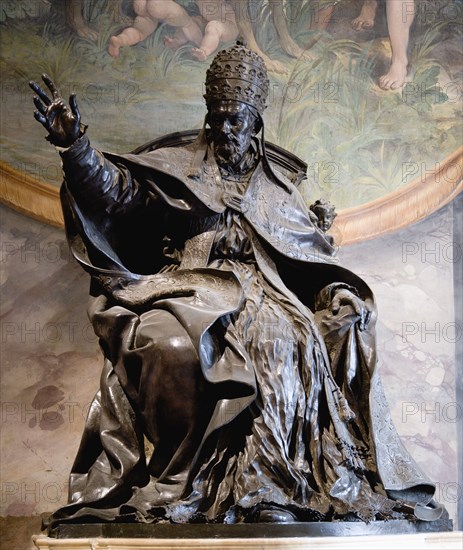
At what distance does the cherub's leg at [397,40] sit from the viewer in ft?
22.9

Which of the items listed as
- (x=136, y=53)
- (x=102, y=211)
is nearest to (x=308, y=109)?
(x=136, y=53)

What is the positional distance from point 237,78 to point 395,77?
1947mm

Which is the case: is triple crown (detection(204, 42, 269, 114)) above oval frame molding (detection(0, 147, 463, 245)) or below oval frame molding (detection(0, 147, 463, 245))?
above

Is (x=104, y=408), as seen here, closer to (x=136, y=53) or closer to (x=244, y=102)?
(x=244, y=102)

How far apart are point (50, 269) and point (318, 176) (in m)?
1.69

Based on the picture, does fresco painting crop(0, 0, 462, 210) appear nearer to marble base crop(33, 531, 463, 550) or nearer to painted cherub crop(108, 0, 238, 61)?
painted cherub crop(108, 0, 238, 61)

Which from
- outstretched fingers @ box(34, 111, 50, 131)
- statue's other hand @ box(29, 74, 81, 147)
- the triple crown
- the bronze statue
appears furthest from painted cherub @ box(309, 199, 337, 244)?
outstretched fingers @ box(34, 111, 50, 131)

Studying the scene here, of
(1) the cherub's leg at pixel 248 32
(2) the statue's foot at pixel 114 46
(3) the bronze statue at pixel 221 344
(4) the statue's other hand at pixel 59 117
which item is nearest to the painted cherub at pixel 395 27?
(1) the cherub's leg at pixel 248 32

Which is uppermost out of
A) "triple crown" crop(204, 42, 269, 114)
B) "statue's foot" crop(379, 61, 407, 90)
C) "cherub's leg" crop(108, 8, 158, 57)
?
"cherub's leg" crop(108, 8, 158, 57)

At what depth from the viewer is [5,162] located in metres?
6.58

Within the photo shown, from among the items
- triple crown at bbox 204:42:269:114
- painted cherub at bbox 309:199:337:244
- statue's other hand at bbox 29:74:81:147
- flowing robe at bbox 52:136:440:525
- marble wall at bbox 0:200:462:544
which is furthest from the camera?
marble wall at bbox 0:200:462:544

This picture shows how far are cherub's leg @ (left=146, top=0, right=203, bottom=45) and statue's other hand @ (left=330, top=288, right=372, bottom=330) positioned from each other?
2357 millimetres

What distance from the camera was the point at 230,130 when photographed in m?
5.34

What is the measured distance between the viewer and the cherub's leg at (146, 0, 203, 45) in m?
6.85
